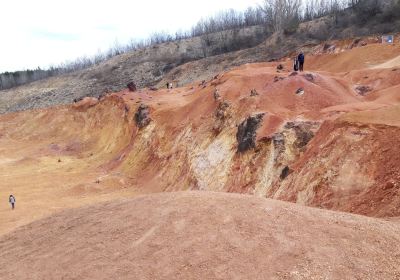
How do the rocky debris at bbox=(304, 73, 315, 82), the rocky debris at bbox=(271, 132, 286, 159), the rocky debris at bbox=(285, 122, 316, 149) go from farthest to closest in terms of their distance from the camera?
the rocky debris at bbox=(304, 73, 315, 82) → the rocky debris at bbox=(271, 132, 286, 159) → the rocky debris at bbox=(285, 122, 316, 149)

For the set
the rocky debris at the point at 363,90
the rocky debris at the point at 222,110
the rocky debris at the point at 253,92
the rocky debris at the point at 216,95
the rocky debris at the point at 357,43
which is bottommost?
the rocky debris at the point at 222,110

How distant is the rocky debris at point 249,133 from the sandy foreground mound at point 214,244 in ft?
30.6

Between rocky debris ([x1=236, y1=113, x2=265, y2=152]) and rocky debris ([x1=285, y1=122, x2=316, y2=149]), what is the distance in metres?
2.11

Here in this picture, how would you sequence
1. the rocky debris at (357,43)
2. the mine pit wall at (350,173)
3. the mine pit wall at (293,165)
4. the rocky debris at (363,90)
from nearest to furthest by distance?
the mine pit wall at (350,173) → the mine pit wall at (293,165) → the rocky debris at (363,90) → the rocky debris at (357,43)

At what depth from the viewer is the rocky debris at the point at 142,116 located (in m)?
33.8

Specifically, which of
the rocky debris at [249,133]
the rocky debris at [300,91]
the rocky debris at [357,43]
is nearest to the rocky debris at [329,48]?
the rocky debris at [357,43]

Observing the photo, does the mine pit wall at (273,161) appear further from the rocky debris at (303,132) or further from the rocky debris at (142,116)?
the rocky debris at (142,116)

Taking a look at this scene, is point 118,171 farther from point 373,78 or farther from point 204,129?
point 373,78

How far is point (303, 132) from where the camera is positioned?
62.1 ft

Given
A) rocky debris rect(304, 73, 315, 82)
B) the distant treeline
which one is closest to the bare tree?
the distant treeline

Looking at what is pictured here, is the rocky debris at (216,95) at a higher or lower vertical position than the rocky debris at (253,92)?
lower

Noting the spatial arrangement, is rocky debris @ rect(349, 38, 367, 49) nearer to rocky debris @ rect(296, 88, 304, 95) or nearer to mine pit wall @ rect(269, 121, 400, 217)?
rocky debris @ rect(296, 88, 304, 95)

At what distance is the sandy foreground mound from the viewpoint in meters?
7.81

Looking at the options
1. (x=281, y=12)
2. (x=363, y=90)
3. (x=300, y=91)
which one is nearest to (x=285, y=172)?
(x=300, y=91)
